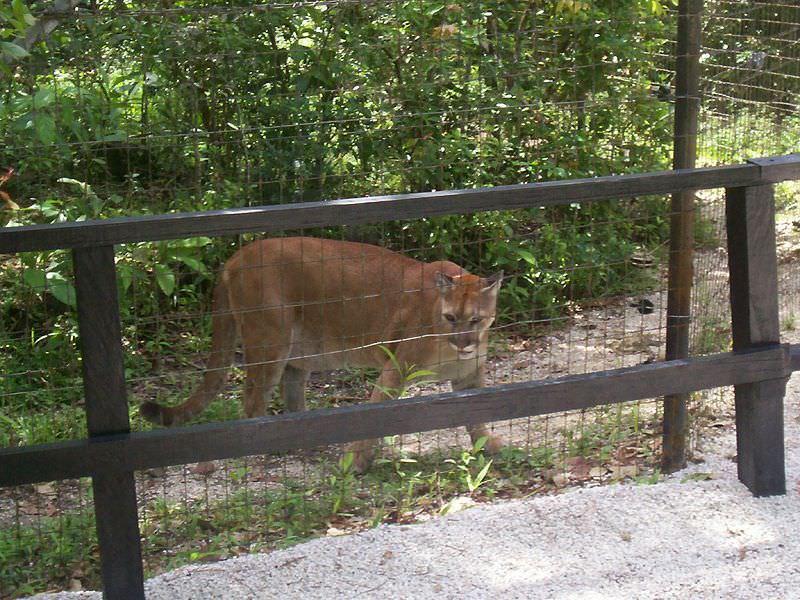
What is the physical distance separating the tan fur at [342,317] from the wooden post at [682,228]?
1162 mm

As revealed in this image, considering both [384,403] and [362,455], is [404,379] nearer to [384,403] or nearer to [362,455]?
[362,455]

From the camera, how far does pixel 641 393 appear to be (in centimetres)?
440

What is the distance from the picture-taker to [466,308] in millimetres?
6352

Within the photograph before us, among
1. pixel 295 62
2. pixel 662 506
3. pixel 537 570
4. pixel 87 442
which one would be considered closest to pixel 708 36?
pixel 295 62

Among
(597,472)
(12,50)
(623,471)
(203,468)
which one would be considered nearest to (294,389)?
(203,468)

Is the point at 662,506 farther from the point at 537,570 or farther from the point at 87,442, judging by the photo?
the point at 87,442

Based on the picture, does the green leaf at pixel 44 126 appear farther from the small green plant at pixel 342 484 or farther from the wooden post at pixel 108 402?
the small green plant at pixel 342 484

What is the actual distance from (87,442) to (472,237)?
5.09m

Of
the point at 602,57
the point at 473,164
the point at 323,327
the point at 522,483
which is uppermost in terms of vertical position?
the point at 602,57

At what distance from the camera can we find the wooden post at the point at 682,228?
4.91m

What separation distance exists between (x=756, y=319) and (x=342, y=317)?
8.27 ft

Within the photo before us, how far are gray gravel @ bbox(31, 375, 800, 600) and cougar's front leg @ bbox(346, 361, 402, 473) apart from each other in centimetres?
136

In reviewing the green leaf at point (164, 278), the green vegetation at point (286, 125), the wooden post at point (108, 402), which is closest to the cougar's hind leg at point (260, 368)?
the green vegetation at point (286, 125)

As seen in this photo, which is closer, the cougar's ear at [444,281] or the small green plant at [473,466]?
the small green plant at [473,466]
